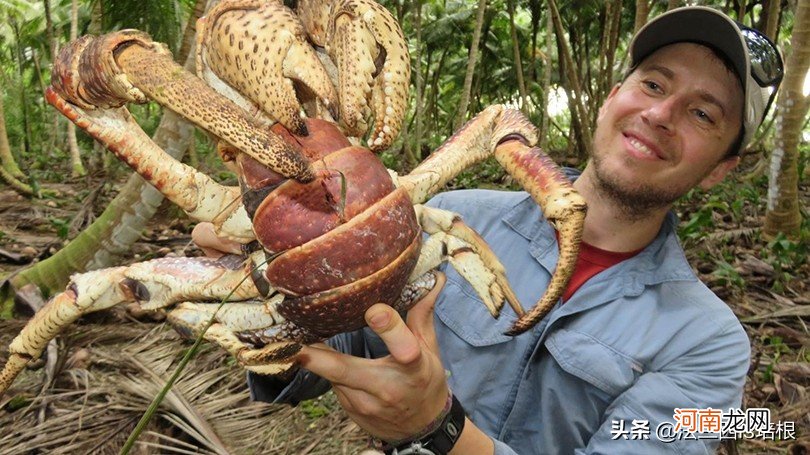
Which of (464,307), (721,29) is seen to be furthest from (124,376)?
(721,29)

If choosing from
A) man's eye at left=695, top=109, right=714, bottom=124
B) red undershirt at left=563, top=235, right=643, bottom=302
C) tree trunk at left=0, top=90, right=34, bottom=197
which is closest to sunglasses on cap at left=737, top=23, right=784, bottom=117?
man's eye at left=695, top=109, right=714, bottom=124

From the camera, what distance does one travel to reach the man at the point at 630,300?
205cm

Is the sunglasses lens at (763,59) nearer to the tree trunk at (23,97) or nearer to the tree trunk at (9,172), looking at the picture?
the tree trunk at (9,172)

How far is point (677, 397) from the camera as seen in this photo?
1.96 meters

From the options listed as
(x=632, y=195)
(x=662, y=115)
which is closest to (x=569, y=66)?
(x=662, y=115)

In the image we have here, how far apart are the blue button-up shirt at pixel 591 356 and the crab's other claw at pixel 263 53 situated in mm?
1034

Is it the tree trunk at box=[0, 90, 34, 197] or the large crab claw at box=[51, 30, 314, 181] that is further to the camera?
the tree trunk at box=[0, 90, 34, 197]

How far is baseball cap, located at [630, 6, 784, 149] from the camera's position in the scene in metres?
2.20

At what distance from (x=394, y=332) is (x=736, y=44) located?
1.74m

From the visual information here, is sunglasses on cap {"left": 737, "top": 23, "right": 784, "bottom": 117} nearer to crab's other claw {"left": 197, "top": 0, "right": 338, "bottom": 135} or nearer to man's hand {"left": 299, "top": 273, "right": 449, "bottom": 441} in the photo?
man's hand {"left": 299, "top": 273, "right": 449, "bottom": 441}

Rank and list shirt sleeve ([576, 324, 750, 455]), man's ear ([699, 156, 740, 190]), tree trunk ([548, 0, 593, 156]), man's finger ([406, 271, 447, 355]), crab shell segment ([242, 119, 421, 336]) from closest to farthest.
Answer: crab shell segment ([242, 119, 421, 336]), man's finger ([406, 271, 447, 355]), shirt sleeve ([576, 324, 750, 455]), man's ear ([699, 156, 740, 190]), tree trunk ([548, 0, 593, 156])

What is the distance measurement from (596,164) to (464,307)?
760mm

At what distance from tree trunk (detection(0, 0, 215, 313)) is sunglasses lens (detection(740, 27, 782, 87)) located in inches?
94.3

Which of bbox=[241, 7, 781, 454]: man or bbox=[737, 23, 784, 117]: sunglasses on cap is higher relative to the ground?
bbox=[737, 23, 784, 117]: sunglasses on cap
